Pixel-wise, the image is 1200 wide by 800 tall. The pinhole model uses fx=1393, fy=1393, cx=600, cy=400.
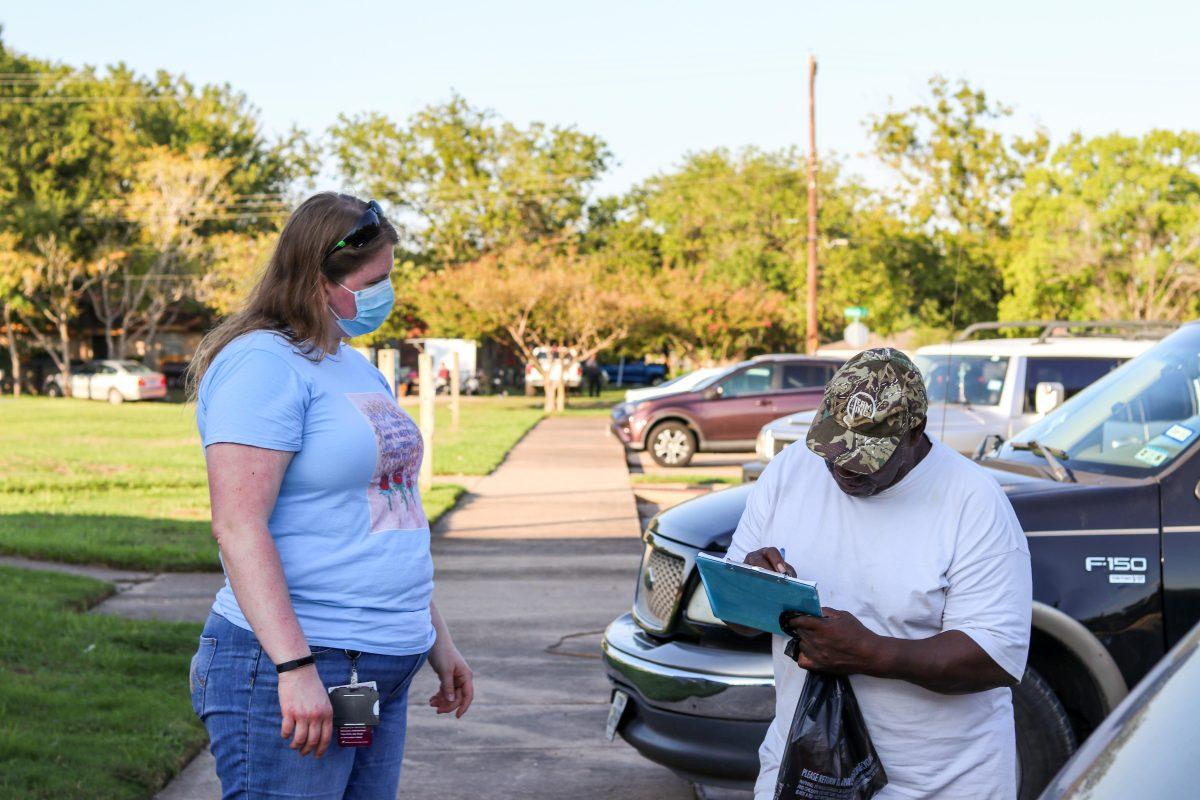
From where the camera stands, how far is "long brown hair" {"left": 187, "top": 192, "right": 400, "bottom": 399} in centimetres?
288

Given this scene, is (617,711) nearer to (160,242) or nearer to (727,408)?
(727,408)

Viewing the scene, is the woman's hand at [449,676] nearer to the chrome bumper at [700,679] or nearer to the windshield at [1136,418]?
the chrome bumper at [700,679]

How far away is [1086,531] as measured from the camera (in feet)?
14.5

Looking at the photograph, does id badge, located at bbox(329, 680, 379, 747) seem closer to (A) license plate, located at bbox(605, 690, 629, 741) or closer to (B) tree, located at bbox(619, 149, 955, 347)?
(A) license plate, located at bbox(605, 690, 629, 741)

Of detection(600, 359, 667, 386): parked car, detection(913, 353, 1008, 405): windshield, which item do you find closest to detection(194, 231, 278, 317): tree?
detection(600, 359, 667, 386): parked car

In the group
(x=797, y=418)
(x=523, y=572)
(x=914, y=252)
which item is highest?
(x=914, y=252)

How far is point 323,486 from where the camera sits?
2783mm

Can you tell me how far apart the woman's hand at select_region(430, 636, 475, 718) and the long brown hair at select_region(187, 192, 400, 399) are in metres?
0.78

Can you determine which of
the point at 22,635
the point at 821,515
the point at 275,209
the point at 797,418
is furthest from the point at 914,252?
the point at 821,515

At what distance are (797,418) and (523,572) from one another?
502cm

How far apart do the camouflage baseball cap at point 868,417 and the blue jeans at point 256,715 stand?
3.29 ft

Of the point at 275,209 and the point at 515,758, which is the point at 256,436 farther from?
the point at 275,209

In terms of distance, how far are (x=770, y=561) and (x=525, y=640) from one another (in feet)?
18.6

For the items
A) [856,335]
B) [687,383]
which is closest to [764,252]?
[856,335]
